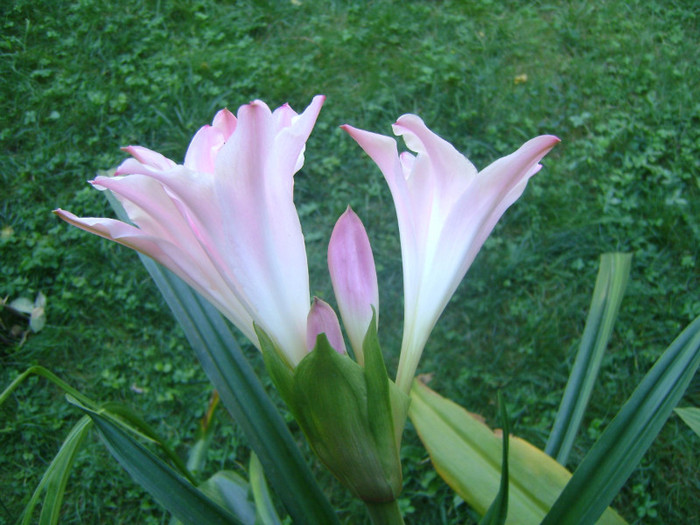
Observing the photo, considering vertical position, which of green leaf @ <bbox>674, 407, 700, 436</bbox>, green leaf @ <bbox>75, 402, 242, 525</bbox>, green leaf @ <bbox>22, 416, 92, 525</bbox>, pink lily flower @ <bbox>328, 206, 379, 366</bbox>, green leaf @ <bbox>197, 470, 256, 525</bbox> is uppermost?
pink lily flower @ <bbox>328, 206, 379, 366</bbox>

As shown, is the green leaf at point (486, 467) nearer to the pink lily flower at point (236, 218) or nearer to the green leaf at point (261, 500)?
the green leaf at point (261, 500)

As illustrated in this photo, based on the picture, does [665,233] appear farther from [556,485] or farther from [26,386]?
[26,386]

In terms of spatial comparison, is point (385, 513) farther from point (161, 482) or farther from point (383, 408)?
point (161, 482)

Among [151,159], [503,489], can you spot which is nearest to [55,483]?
[151,159]

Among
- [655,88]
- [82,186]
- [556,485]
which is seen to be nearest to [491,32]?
[655,88]

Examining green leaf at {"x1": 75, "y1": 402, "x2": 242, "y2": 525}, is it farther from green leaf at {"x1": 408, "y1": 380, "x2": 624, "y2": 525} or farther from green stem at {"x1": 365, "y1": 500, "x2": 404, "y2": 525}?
green leaf at {"x1": 408, "y1": 380, "x2": 624, "y2": 525}

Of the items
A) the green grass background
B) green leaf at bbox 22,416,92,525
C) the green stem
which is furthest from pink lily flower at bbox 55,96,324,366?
the green grass background

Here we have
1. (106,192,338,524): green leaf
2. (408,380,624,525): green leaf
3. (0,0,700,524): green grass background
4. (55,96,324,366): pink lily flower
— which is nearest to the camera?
(55,96,324,366): pink lily flower
